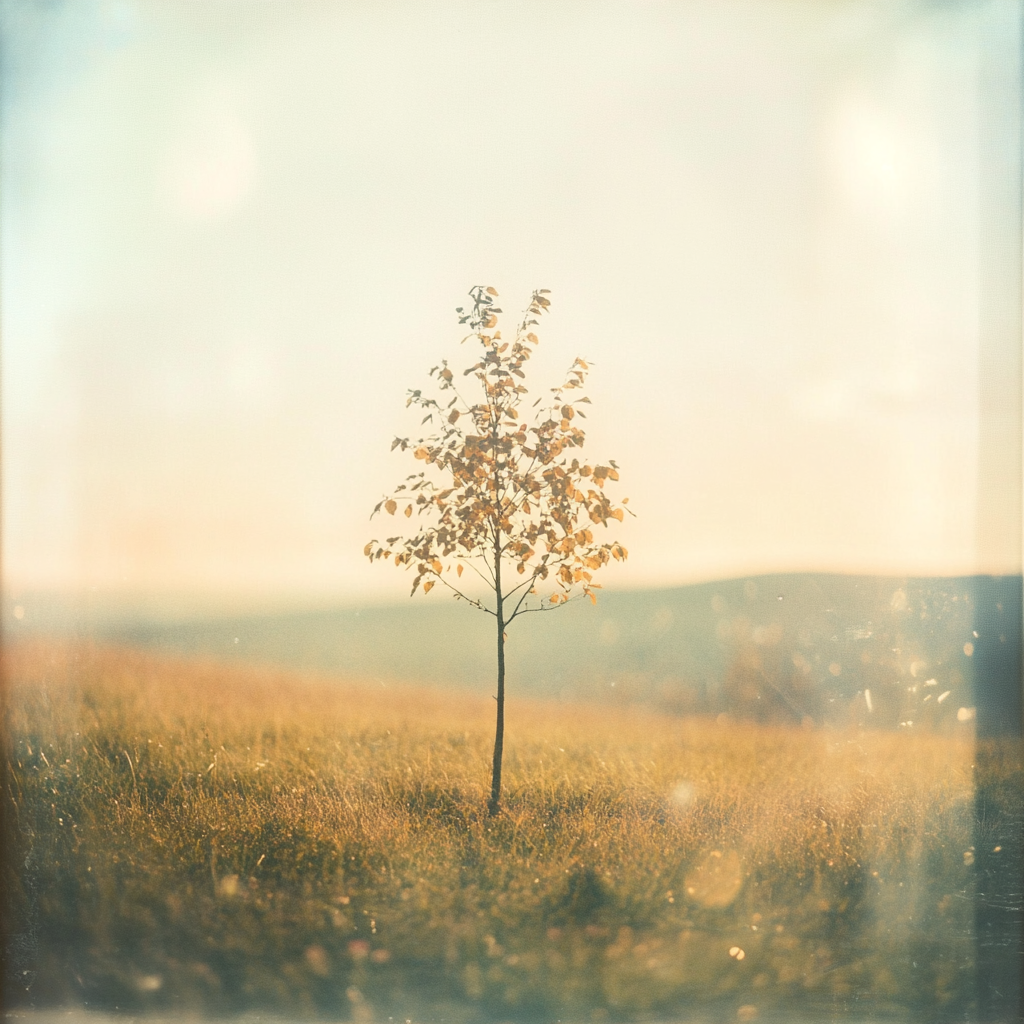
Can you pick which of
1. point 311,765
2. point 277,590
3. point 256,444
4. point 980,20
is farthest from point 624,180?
point 311,765

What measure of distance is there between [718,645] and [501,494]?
1086 millimetres

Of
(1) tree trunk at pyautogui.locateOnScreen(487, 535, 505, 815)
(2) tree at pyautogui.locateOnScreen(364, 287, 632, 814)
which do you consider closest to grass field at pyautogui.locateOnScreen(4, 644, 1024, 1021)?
(1) tree trunk at pyautogui.locateOnScreen(487, 535, 505, 815)

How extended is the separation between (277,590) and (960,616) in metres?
2.74

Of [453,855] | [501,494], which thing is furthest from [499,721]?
[501,494]

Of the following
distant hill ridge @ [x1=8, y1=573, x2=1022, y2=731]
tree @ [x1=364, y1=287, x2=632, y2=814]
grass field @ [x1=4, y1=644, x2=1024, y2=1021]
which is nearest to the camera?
grass field @ [x1=4, y1=644, x2=1024, y2=1021]

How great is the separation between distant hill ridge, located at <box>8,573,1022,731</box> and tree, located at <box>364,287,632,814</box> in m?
0.15

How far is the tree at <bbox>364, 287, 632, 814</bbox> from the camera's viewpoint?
2.93 meters

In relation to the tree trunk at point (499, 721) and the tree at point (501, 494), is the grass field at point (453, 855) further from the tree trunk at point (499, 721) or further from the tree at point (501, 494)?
the tree at point (501, 494)

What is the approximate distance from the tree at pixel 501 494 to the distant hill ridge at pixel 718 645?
15 cm

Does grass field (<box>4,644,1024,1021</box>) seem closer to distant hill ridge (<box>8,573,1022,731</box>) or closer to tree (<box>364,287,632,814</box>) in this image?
distant hill ridge (<box>8,573,1022,731</box>)

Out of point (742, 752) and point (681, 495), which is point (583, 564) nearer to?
point (681, 495)

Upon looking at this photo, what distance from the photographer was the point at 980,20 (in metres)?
3.05

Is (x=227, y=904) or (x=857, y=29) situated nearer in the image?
(x=227, y=904)

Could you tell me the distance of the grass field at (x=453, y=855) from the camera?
2820mm
